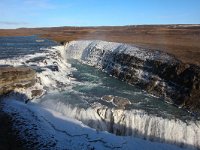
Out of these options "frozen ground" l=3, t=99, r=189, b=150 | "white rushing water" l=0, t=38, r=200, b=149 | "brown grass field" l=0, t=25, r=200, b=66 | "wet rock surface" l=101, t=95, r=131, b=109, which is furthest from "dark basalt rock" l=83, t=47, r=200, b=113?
"frozen ground" l=3, t=99, r=189, b=150

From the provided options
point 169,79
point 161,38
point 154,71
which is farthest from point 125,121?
point 161,38

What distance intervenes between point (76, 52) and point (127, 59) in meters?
14.1

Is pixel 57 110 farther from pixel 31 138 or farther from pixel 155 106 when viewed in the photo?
pixel 155 106

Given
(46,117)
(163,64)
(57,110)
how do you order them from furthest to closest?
(163,64) < (57,110) < (46,117)

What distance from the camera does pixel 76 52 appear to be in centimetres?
4159

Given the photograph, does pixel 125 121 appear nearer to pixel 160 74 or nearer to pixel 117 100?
pixel 117 100

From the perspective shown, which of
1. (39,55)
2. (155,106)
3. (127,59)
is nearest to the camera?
(155,106)

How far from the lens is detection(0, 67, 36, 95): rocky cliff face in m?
19.7

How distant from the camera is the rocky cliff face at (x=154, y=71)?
20.6m

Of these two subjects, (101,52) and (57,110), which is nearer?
(57,110)

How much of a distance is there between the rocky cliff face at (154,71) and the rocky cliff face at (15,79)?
29.6 feet

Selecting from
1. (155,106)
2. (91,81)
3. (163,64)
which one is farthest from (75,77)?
(155,106)

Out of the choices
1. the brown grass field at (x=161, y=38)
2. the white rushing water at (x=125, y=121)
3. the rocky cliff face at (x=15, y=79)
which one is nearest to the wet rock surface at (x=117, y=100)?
the white rushing water at (x=125, y=121)

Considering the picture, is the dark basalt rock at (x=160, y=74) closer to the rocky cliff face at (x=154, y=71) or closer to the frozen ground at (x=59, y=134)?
the rocky cliff face at (x=154, y=71)
